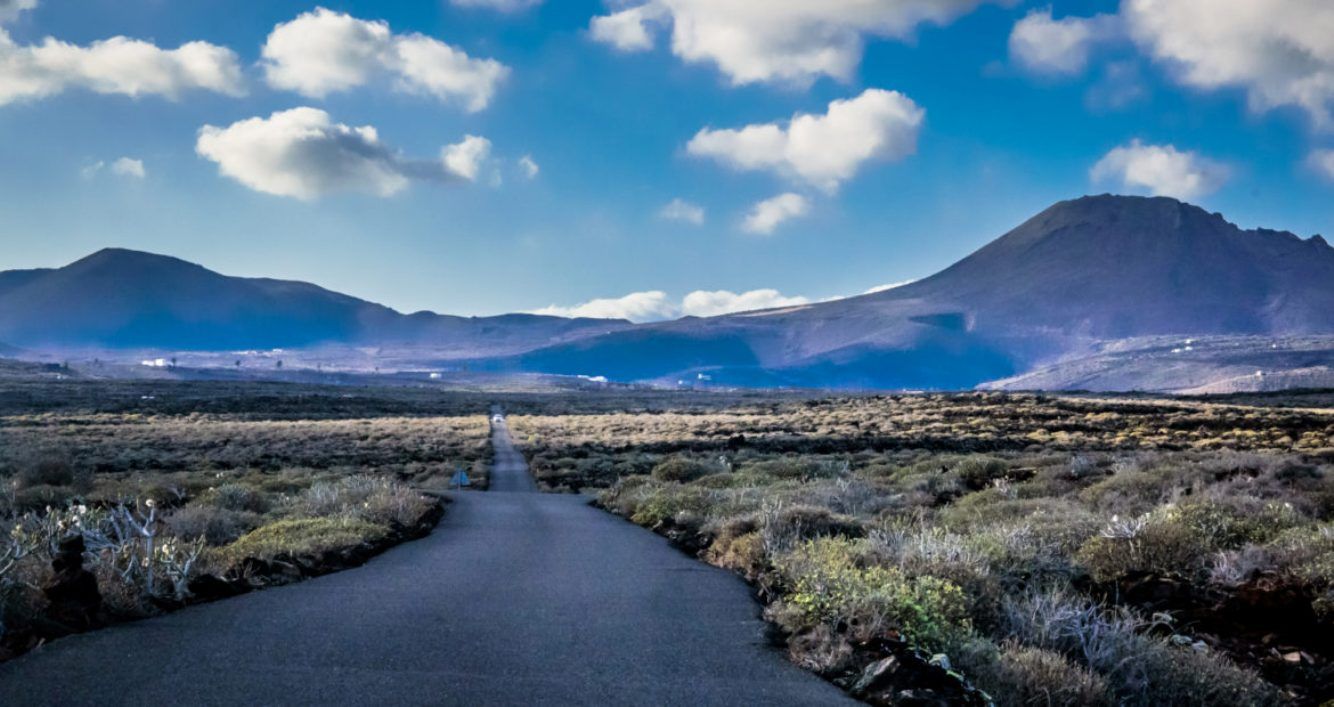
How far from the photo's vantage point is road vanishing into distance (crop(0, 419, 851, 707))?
595 cm

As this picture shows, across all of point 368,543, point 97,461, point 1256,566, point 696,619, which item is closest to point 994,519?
point 1256,566

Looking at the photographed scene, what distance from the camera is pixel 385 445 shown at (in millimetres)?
47469

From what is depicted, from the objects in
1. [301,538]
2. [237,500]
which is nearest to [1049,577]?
[301,538]

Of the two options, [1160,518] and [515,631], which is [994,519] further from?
[515,631]

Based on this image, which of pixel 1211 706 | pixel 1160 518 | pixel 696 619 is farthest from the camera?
pixel 1160 518

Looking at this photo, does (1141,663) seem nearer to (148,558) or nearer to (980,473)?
(148,558)

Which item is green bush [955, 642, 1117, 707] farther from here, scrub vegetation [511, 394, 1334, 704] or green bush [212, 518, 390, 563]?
green bush [212, 518, 390, 563]

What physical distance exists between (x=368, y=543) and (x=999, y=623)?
937cm

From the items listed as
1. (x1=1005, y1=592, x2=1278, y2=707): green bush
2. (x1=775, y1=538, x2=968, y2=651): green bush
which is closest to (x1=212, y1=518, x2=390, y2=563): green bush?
(x1=775, y1=538, x2=968, y2=651): green bush

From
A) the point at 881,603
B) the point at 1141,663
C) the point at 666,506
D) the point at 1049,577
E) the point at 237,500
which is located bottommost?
the point at 666,506

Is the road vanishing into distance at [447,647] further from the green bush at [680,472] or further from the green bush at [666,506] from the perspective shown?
the green bush at [680,472]

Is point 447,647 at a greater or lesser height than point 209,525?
greater

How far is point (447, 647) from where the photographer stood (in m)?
7.12

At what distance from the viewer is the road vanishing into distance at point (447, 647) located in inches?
234
